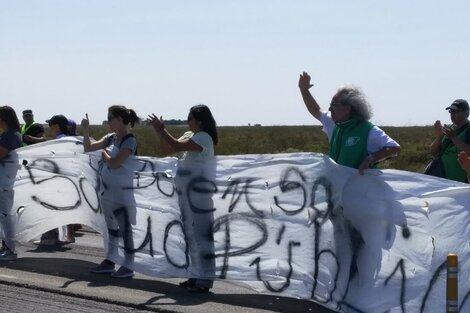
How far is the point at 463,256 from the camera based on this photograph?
783cm

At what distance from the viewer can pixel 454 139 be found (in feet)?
32.3

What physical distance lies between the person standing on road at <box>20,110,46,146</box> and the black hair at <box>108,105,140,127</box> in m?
4.42

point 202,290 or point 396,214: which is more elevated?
point 396,214

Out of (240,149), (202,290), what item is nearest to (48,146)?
(202,290)

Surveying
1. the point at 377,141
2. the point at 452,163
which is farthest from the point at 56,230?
the point at 377,141

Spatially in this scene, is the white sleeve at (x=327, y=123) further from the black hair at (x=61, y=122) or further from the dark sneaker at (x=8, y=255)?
the black hair at (x=61, y=122)

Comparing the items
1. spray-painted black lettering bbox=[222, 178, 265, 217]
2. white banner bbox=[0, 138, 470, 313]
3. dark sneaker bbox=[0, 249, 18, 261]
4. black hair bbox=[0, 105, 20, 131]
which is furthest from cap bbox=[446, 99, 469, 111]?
dark sneaker bbox=[0, 249, 18, 261]

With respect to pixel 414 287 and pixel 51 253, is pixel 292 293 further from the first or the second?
pixel 51 253

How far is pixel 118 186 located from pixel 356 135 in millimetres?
3146

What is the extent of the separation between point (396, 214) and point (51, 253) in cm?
544

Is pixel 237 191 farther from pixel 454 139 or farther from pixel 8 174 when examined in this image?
pixel 8 174

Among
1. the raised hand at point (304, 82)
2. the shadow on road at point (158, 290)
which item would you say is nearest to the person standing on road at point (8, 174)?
the shadow on road at point (158, 290)

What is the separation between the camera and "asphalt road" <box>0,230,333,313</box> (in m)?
8.84

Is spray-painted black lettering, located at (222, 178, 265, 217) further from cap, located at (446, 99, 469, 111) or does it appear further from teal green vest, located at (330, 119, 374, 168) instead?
cap, located at (446, 99, 469, 111)
